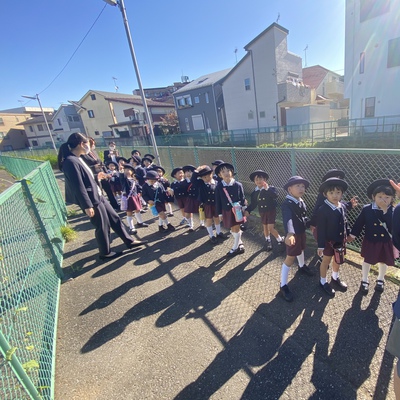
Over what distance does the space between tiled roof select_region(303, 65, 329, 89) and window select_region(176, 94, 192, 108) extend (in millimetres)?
16170

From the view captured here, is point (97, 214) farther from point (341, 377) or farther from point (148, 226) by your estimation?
point (341, 377)

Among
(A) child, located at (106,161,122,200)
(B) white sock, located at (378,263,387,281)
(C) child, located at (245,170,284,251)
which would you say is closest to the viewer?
(B) white sock, located at (378,263,387,281)

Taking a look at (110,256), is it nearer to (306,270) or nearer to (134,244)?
(134,244)

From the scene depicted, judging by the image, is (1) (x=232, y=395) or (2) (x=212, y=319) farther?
(2) (x=212, y=319)

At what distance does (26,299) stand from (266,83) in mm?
24605

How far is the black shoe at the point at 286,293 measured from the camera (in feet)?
8.69

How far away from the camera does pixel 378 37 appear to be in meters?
14.7

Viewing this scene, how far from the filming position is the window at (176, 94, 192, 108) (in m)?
28.4

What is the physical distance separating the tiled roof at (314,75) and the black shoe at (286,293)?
34.7m

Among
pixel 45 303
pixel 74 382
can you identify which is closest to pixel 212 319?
pixel 74 382

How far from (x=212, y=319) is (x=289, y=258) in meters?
1.15

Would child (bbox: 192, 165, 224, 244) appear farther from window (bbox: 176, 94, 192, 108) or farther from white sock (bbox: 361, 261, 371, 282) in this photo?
window (bbox: 176, 94, 192, 108)

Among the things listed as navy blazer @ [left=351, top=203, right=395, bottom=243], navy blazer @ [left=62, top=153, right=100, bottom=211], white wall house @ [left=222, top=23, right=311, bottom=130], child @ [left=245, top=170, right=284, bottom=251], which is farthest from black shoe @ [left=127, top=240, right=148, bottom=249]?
white wall house @ [left=222, top=23, right=311, bottom=130]

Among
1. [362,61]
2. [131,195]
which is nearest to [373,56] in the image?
[362,61]
